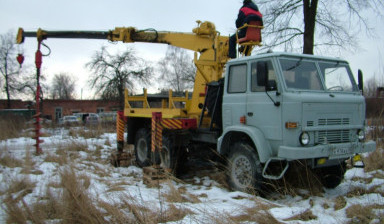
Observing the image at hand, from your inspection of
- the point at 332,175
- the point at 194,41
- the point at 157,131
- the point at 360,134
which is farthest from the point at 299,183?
the point at 194,41

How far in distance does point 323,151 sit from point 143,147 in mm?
5483

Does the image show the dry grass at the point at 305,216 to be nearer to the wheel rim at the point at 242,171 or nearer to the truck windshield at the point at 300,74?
the wheel rim at the point at 242,171

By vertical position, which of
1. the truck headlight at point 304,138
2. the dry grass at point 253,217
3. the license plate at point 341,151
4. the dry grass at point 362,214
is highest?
the truck headlight at point 304,138

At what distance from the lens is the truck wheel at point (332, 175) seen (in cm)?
607

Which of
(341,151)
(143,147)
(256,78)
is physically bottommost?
(143,147)

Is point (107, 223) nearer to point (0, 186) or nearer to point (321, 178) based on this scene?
point (0, 186)

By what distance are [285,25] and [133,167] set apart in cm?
826

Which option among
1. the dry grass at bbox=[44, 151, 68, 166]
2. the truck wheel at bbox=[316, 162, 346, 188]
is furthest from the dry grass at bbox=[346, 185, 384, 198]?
the dry grass at bbox=[44, 151, 68, 166]

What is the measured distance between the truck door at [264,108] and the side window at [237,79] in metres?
0.19

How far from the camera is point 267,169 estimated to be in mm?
5512

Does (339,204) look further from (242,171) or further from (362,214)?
(242,171)

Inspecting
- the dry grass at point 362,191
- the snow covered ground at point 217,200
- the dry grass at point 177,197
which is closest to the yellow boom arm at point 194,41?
the snow covered ground at point 217,200

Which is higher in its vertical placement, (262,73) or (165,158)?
(262,73)

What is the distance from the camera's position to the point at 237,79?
620 centimetres
